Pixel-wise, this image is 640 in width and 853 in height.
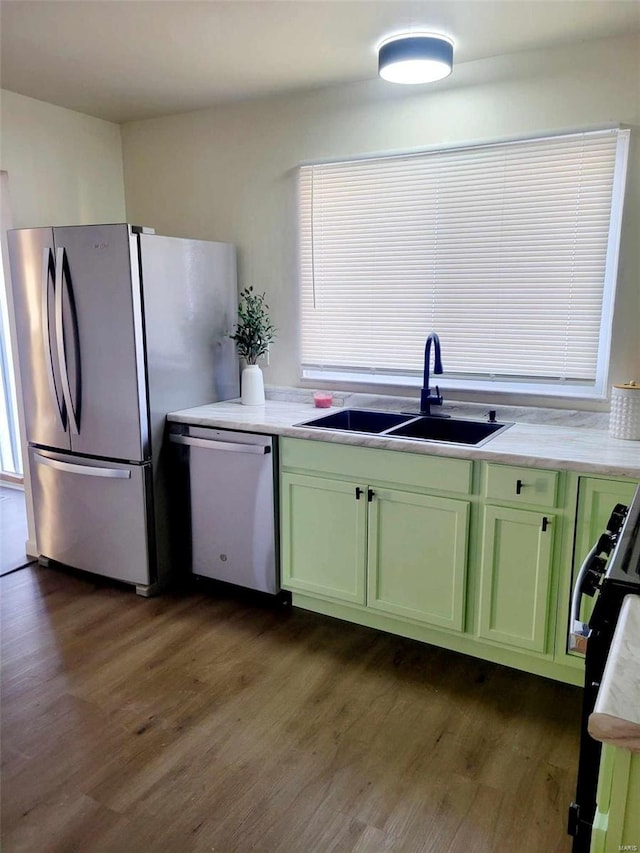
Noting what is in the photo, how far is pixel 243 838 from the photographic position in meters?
1.67

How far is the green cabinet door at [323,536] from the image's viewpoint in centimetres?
261

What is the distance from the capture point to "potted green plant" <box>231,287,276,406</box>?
3230 millimetres

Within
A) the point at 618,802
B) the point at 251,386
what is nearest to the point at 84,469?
the point at 251,386

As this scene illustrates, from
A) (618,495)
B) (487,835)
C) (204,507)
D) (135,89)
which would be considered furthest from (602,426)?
(135,89)

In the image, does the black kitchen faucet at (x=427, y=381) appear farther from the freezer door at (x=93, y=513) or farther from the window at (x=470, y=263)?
the freezer door at (x=93, y=513)

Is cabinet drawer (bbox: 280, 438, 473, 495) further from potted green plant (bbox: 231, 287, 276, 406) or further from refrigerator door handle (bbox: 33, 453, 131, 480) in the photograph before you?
refrigerator door handle (bbox: 33, 453, 131, 480)

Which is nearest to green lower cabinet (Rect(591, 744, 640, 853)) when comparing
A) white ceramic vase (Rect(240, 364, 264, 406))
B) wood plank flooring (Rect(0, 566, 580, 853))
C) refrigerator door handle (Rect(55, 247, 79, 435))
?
wood plank flooring (Rect(0, 566, 580, 853))

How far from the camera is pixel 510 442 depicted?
2375 mm

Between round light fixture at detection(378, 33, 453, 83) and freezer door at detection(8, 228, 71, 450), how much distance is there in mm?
1717

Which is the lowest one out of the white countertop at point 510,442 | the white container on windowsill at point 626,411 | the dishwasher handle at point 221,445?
the dishwasher handle at point 221,445

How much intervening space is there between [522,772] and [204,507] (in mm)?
1781

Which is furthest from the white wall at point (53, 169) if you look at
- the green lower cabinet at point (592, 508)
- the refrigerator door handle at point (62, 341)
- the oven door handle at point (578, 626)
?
the oven door handle at point (578, 626)

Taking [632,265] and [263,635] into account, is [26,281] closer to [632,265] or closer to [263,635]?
[263,635]

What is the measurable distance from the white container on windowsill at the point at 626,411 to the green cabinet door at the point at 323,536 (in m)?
1.05
